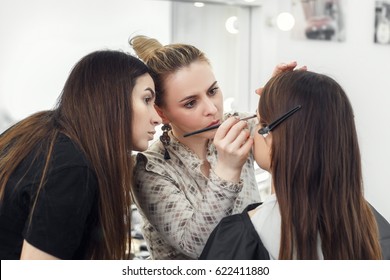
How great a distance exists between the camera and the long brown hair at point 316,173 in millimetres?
851

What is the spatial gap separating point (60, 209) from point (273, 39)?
1680 mm

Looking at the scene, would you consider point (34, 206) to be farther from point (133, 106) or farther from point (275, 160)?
point (275, 160)

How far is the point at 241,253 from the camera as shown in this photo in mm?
864

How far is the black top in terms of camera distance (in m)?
0.84

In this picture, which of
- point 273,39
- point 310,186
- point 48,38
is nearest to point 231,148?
point 310,186

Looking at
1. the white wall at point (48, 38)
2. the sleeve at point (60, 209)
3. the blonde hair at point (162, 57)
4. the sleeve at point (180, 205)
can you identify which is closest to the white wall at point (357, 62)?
Result: the white wall at point (48, 38)

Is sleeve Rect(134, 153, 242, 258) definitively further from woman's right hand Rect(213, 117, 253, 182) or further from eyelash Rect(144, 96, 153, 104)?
eyelash Rect(144, 96, 153, 104)

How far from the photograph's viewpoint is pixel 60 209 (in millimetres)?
844

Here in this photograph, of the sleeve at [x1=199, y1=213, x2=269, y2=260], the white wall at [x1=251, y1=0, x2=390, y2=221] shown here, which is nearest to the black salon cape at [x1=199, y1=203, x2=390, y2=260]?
the sleeve at [x1=199, y1=213, x2=269, y2=260]

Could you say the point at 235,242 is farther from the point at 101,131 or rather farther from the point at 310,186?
the point at 101,131

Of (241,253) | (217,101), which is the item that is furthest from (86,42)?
(241,253)

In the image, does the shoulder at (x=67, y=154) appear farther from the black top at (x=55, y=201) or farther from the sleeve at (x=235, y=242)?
the sleeve at (x=235, y=242)

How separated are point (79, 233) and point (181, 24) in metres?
1.45
